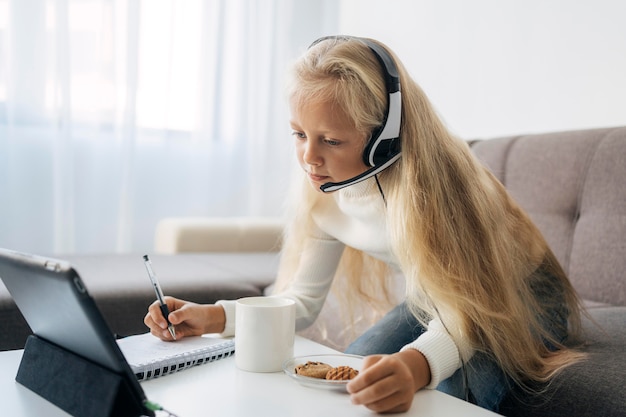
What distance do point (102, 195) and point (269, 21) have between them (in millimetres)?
1155

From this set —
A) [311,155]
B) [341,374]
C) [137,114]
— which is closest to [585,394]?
[341,374]

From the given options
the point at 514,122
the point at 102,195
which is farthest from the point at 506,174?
the point at 102,195

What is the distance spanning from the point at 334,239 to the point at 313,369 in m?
0.53

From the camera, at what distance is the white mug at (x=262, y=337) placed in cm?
84

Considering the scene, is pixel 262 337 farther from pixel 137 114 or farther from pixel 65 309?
pixel 137 114

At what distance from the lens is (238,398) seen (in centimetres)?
74

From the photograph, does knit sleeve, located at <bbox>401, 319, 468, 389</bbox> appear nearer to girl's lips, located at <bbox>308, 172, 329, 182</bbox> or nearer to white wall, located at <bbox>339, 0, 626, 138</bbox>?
girl's lips, located at <bbox>308, 172, 329, 182</bbox>

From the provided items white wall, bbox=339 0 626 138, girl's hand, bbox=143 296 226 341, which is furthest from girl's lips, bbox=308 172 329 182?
white wall, bbox=339 0 626 138

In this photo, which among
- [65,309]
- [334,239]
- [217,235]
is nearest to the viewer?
[65,309]

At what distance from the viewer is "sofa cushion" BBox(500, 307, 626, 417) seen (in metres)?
0.98

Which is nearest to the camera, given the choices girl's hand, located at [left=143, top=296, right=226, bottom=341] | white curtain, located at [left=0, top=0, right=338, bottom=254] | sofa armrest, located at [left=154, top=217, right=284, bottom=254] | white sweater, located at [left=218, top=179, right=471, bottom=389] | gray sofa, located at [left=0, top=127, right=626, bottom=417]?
girl's hand, located at [left=143, top=296, right=226, bottom=341]

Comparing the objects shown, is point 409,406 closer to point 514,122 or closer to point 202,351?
point 202,351

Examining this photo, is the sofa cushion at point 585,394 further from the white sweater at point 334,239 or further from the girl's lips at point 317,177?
the girl's lips at point 317,177

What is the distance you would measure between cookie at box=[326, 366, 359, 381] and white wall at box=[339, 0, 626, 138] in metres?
1.49
